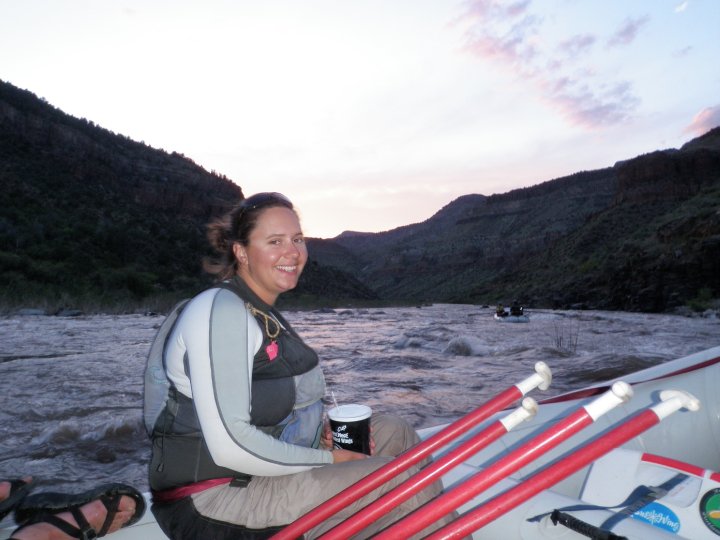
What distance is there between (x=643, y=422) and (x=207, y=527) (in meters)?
1.41

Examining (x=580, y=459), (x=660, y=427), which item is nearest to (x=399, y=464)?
(x=580, y=459)

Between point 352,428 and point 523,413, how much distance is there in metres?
0.89

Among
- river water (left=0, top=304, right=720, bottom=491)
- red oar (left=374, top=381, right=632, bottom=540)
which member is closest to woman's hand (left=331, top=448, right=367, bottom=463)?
red oar (left=374, top=381, right=632, bottom=540)

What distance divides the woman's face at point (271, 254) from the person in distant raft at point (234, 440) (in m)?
0.13

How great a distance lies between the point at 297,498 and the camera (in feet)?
5.90

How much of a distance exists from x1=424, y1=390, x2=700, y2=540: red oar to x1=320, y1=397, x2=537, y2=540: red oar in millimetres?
267

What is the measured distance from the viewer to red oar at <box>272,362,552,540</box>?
1.64 m

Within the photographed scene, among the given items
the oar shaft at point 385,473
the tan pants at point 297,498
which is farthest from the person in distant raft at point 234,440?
the oar shaft at point 385,473

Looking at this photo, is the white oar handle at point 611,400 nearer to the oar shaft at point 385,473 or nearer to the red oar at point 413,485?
the red oar at point 413,485

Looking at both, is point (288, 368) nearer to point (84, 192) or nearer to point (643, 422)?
point (643, 422)

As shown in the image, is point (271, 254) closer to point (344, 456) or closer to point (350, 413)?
point (350, 413)

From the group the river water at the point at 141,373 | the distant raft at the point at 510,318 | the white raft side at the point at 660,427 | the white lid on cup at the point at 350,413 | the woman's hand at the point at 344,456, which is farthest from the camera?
the distant raft at the point at 510,318

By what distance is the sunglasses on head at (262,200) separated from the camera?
89.3 inches

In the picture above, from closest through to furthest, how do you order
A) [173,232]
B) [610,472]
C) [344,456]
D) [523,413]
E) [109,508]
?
[523,413] → [109,508] → [344,456] → [610,472] → [173,232]
